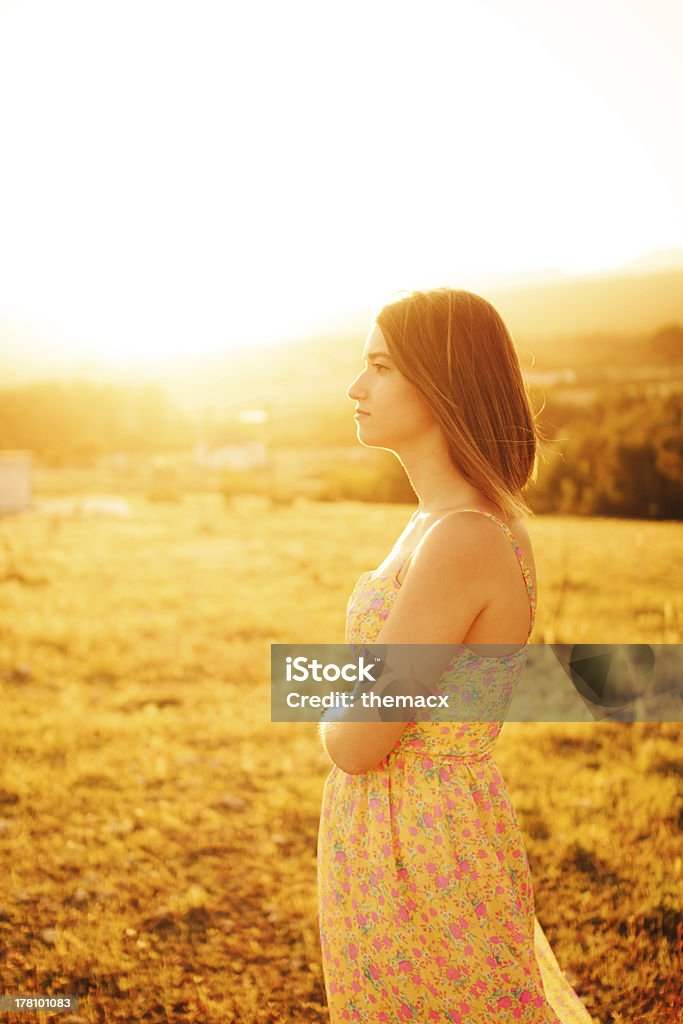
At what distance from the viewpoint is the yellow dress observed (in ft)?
5.48

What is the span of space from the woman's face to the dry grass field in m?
2.28

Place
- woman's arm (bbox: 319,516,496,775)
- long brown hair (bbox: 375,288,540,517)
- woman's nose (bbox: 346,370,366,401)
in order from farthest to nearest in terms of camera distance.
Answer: woman's nose (bbox: 346,370,366,401) → long brown hair (bbox: 375,288,540,517) → woman's arm (bbox: 319,516,496,775)

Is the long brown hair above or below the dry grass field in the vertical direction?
above

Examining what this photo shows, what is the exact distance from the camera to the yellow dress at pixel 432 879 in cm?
167

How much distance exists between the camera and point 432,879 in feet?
5.46

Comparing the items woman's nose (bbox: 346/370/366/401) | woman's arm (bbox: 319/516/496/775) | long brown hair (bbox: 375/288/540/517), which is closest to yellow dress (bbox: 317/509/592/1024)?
woman's arm (bbox: 319/516/496/775)

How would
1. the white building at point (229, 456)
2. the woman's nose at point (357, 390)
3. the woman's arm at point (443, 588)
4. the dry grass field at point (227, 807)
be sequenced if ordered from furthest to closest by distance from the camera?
A: the white building at point (229, 456) < the dry grass field at point (227, 807) < the woman's nose at point (357, 390) < the woman's arm at point (443, 588)

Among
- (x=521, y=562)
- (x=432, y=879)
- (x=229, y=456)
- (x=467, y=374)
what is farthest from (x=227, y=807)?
(x=229, y=456)

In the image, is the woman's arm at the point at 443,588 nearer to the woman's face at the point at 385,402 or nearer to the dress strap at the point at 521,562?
the dress strap at the point at 521,562

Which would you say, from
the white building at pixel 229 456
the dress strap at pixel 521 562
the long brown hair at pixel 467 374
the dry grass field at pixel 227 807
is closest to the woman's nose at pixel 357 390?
the long brown hair at pixel 467 374

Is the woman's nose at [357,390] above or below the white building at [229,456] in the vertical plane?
below

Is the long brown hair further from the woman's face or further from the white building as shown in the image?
the white building

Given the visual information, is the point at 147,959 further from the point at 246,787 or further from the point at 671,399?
the point at 671,399

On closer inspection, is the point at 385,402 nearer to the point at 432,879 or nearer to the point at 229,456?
the point at 432,879
